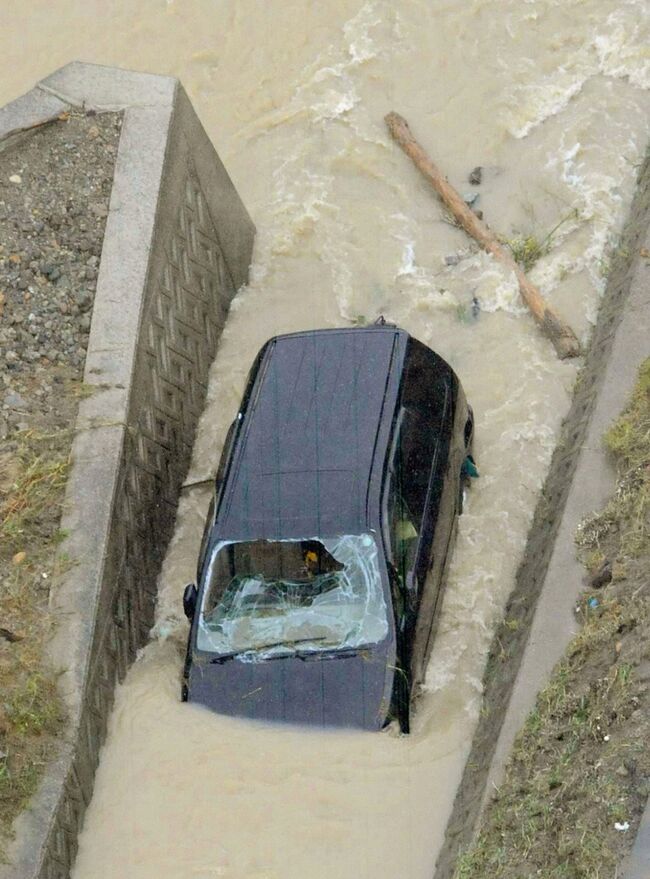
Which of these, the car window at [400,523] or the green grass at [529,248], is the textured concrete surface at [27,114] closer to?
the green grass at [529,248]

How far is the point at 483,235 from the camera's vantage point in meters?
9.65

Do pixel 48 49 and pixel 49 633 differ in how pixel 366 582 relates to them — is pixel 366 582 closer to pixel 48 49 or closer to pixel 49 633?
pixel 49 633

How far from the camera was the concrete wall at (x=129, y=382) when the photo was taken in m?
6.89

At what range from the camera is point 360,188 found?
33.7 feet

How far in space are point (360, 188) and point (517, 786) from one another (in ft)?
19.0

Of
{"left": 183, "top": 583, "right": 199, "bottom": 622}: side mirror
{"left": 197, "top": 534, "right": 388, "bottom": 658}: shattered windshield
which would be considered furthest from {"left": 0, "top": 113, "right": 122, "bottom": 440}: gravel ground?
{"left": 197, "top": 534, "right": 388, "bottom": 658}: shattered windshield

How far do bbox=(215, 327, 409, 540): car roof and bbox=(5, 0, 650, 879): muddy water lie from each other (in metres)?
1.23

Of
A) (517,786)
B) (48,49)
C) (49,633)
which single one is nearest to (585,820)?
(517,786)

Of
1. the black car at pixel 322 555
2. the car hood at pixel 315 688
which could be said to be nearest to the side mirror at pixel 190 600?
the black car at pixel 322 555

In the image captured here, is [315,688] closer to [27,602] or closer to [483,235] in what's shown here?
[27,602]

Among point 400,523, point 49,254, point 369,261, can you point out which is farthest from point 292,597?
point 369,261

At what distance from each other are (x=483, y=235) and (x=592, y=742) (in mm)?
4781

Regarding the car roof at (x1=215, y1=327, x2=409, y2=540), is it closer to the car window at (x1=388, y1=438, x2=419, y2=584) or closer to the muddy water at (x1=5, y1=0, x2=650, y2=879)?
the car window at (x1=388, y1=438, x2=419, y2=584)

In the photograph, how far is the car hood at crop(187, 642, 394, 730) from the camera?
6723mm
